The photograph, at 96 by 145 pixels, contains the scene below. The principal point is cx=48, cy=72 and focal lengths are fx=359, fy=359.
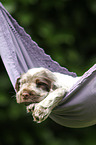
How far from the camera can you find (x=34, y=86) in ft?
3.51

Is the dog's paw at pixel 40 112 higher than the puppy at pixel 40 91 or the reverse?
the reverse

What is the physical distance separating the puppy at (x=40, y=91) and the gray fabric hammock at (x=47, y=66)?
0.04m

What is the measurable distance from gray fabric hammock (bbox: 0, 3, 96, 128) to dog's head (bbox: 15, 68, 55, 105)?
5 centimetres

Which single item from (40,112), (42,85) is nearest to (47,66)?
(42,85)

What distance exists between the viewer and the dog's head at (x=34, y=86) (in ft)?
3.43

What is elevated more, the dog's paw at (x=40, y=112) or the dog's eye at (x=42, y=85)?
the dog's eye at (x=42, y=85)

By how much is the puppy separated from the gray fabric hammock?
0.04m

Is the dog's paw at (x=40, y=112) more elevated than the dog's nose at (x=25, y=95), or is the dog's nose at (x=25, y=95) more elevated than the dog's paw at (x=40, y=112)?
the dog's nose at (x=25, y=95)

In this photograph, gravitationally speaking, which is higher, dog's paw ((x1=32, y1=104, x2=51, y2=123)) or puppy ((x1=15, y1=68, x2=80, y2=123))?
puppy ((x1=15, y1=68, x2=80, y2=123))

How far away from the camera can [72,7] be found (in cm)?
220

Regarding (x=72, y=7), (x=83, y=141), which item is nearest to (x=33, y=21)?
(x=72, y=7)

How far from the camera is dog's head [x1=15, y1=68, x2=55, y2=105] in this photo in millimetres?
1044

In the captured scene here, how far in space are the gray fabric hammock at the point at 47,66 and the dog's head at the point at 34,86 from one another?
0.17 ft

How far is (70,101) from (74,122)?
0.30 feet
